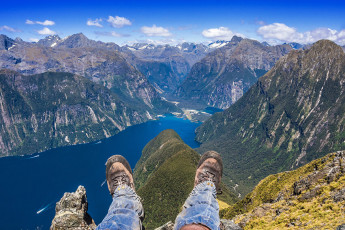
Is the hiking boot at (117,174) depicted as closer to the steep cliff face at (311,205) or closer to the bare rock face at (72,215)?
the bare rock face at (72,215)

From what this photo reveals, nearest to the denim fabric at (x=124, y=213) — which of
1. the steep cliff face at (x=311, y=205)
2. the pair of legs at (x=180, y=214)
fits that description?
the pair of legs at (x=180, y=214)

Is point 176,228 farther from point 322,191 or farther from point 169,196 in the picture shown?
point 169,196

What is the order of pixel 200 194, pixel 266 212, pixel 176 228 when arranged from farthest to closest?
1. pixel 266 212
2. pixel 200 194
3. pixel 176 228

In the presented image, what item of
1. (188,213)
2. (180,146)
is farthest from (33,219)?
(188,213)

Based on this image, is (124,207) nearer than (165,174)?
Yes

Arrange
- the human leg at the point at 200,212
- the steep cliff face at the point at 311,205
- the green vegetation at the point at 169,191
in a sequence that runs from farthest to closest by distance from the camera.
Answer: the green vegetation at the point at 169,191
the steep cliff face at the point at 311,205
the human leg at the point at 200,212

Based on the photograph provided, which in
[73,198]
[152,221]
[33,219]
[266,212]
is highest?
[73,198]

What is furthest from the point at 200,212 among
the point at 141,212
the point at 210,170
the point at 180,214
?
the point at 210,170
